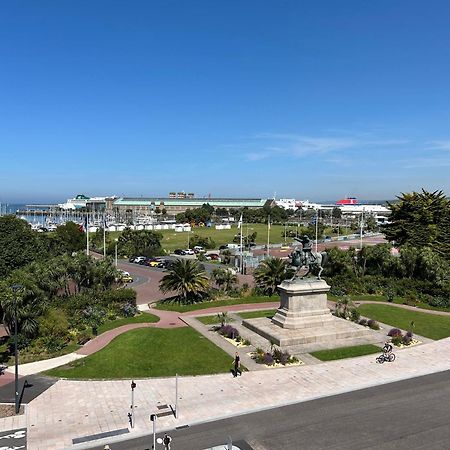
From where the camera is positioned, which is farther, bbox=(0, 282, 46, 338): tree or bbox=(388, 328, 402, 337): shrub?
bbox=(388, 328, 402, 337): shrub

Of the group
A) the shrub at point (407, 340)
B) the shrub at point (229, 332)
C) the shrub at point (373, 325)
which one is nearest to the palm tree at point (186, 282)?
the shrub at point (229, 332)

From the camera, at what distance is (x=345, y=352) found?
2597 cm

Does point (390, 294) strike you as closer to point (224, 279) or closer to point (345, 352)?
point (224, 279)

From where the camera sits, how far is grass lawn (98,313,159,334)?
31.9 metres

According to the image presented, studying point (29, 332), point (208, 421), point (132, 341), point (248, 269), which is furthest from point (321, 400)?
point (248, 269)

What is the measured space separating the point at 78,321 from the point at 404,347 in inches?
891

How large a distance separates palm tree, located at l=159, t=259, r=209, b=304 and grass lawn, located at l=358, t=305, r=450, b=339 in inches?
559

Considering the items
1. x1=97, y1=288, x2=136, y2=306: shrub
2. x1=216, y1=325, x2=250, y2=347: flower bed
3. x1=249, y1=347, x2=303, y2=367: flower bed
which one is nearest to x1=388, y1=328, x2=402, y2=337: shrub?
x1=249, y1=347, x2=303, y2=367: flower bed

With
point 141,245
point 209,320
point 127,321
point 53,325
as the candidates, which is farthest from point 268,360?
point 141,245

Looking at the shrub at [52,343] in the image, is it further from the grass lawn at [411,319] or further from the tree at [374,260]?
the tree at [374,260]

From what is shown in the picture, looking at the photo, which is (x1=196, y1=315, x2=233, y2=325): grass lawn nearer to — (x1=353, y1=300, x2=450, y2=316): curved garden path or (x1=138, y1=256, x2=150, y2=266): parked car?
(x1=353, y1=300, x2=450, y2=316): curved garden path

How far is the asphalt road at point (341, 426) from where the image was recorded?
15664mm

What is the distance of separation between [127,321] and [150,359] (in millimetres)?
9349

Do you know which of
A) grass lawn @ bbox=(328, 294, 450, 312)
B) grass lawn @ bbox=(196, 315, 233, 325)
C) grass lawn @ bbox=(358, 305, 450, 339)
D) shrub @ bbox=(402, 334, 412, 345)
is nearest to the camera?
shrub @ bbox=(402, 334, 412, 345)
